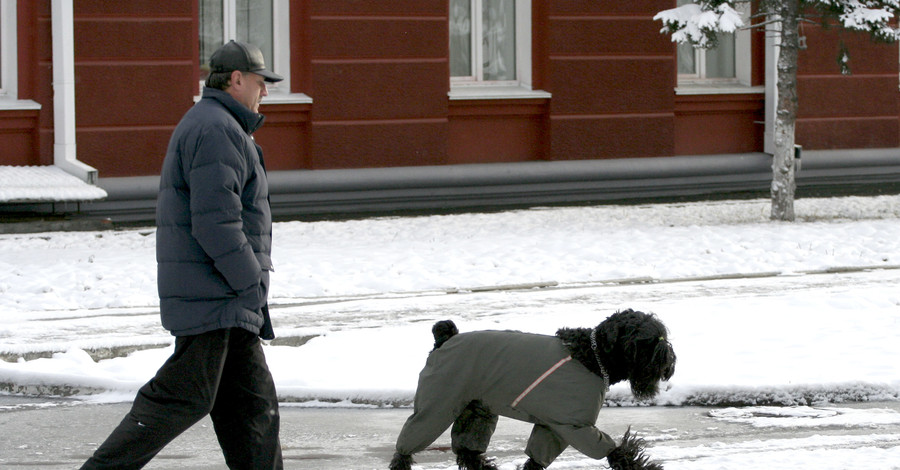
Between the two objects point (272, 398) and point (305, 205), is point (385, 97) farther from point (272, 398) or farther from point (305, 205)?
point (272, 398)

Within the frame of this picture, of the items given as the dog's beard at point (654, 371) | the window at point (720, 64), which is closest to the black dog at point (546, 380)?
the dog's beard at point (654, 371)

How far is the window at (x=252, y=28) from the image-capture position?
15.7 metres

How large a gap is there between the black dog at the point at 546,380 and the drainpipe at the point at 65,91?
9671mm

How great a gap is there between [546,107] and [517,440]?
10.9m

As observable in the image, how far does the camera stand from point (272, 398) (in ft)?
15.9

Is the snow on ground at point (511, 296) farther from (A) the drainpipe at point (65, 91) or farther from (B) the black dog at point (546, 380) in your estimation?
(B) the black dog at point (546, 380)

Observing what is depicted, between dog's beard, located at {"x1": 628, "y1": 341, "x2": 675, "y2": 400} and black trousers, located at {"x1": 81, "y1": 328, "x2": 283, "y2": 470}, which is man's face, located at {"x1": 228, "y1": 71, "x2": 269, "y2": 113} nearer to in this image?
black trousers, located at {"x1": 81, "y1": 328, "x2": 283, "y2": 470}

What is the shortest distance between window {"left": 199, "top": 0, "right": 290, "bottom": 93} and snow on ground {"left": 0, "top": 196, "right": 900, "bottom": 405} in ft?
8.03

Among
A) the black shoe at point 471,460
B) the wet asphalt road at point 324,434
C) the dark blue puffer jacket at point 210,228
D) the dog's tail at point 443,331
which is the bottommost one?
the wet asphalt road at point 324,434

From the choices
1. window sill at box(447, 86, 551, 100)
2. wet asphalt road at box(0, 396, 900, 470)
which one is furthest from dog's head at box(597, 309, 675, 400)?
window sill at box(447, 86, 551, 100)

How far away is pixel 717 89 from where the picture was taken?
17.8 meters

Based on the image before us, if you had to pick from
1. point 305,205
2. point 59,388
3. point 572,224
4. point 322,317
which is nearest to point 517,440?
point 59,388

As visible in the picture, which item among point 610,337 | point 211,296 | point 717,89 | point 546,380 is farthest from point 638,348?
point 717,89

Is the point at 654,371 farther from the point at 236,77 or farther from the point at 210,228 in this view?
the point at 236,77
